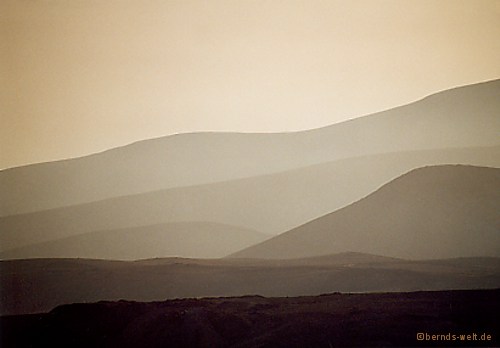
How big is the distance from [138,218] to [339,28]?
1212 mm

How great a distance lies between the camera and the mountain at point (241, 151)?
3031 mm

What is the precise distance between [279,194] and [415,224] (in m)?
0.60

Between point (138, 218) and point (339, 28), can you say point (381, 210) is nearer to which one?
point (339, 28)

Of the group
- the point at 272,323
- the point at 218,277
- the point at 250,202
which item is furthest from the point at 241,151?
the point at 272,323

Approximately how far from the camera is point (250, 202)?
10.00 ft

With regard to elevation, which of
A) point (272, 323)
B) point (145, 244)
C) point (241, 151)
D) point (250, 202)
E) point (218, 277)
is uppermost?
point (241, 151)

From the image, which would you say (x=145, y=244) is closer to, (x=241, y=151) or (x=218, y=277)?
(x=218, y=277)

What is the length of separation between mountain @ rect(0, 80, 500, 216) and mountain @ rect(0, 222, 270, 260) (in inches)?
6.5

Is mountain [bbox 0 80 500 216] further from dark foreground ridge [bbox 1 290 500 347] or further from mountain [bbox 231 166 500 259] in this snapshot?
dark foreground ridge [bbox 1 290 500 347]

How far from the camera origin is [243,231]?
9.92ft

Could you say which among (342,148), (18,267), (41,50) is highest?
(41,50)

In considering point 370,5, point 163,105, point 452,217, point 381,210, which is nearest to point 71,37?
point 163,105

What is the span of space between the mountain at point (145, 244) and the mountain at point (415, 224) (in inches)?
5.9

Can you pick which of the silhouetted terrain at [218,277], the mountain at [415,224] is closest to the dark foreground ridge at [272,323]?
the silhouetted terrain at [218,277]
